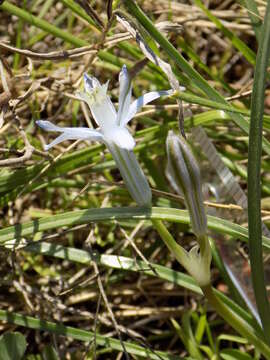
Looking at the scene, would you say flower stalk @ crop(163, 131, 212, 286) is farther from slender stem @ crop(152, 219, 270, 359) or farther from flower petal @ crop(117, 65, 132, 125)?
flower petal @ crop(117, 65, 132, 125)

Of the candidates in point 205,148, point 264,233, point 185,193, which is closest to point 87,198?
point 205,148

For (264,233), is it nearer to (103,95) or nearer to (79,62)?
(103,95)

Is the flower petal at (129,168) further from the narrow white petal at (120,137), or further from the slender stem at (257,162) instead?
the slender stem at (257,162)

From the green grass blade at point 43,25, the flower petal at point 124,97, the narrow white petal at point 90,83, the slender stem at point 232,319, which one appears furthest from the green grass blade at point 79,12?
the slender stem at point 232,319

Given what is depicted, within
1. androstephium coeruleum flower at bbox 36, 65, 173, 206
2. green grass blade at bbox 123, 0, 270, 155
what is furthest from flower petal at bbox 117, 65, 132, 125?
green grass blade at bbox 123, 0, 270, 155

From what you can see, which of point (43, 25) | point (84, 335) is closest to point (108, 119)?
point (84, 335)

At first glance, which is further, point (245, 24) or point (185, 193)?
point (245, 24)

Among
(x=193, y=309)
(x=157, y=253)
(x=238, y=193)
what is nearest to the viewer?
(x=238, y=193)
